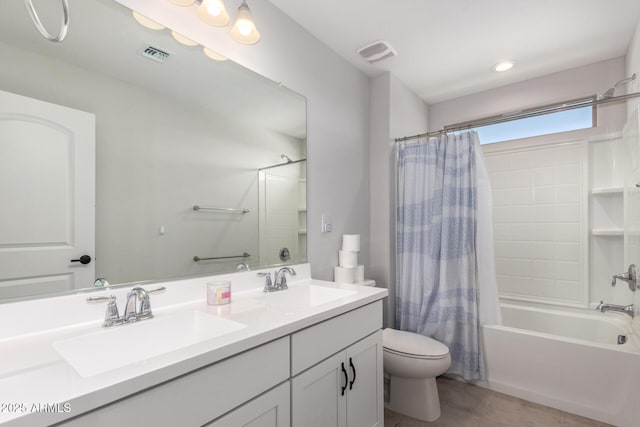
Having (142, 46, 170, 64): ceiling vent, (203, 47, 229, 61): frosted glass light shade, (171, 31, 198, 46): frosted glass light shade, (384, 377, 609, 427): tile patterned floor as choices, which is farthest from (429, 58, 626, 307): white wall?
(142, 46, 170, 64): ceiling vent

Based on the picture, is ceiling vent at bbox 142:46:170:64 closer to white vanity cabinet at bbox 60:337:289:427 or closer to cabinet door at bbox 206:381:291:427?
white vanity cabinet at bbox 60:337:289:427

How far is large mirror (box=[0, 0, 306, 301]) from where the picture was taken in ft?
3.16

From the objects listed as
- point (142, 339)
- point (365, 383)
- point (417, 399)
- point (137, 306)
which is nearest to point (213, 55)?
point (137, 306)

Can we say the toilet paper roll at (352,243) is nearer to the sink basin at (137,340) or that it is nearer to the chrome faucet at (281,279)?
the chrome faucet at (281,279)

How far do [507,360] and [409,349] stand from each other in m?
0.80

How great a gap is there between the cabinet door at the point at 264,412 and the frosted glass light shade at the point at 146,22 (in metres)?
1.46

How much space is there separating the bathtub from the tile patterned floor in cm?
7

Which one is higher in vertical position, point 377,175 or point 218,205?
point 377,175

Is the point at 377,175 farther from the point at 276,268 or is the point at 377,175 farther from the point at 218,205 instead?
the point at 218,205

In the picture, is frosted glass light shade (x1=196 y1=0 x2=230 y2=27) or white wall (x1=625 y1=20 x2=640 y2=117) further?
white wall (x1=625 y1=20 x2=640 y2=117)

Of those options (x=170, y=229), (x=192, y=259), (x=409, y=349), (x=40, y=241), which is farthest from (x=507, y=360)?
(x=40, y=241)

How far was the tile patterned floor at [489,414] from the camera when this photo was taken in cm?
178

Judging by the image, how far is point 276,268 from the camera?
1755 millimetres

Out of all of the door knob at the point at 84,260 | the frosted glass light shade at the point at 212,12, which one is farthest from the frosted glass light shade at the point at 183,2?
the door knob at the point at 84,260
